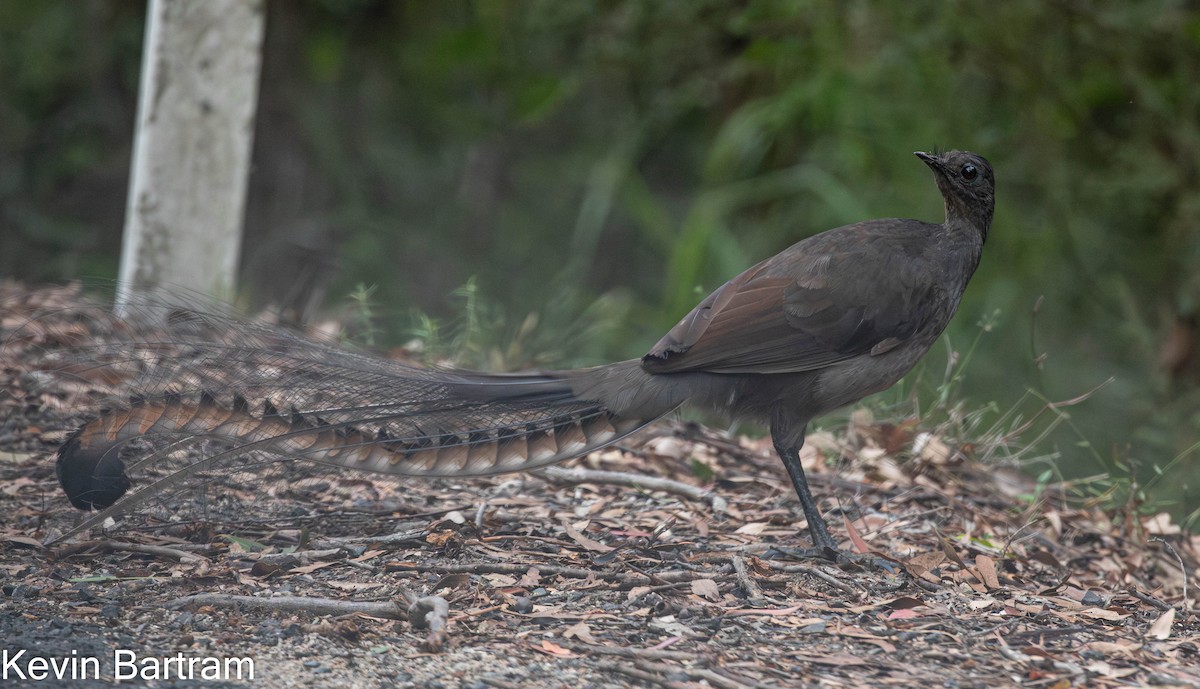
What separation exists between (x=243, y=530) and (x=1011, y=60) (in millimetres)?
6212

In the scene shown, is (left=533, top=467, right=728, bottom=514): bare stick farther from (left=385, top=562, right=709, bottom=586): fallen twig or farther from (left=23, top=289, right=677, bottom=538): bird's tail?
(left=385, top=562, right=709, bottom=586): fallen twig

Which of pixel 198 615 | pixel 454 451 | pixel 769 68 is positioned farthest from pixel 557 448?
pixel 769 68

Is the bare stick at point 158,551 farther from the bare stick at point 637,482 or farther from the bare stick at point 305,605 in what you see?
the bare stick at point 637,482

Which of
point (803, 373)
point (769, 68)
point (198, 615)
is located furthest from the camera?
point (769, 68)

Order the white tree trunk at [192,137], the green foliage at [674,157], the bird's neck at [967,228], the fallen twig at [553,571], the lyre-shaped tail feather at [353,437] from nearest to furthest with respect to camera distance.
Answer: the lyre-shaped tail feather at [353,437] → the fallen twig at [553,571] → the bird's neck at [967,228] → the white tree trunk at [192,137] → the green foliage at [674,157]

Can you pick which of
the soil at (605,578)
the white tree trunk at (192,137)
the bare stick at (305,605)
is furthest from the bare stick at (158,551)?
the white tree trunk at (192,137)

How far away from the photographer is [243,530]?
12.2 ft

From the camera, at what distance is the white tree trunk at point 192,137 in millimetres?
5723

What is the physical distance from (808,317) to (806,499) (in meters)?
0.59

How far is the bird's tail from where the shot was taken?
334 cm

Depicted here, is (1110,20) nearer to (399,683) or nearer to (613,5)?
(613,5)

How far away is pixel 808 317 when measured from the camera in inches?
156

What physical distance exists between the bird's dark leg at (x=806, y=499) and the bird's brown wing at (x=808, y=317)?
0.86ft

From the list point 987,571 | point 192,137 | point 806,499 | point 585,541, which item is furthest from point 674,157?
point 987,571
